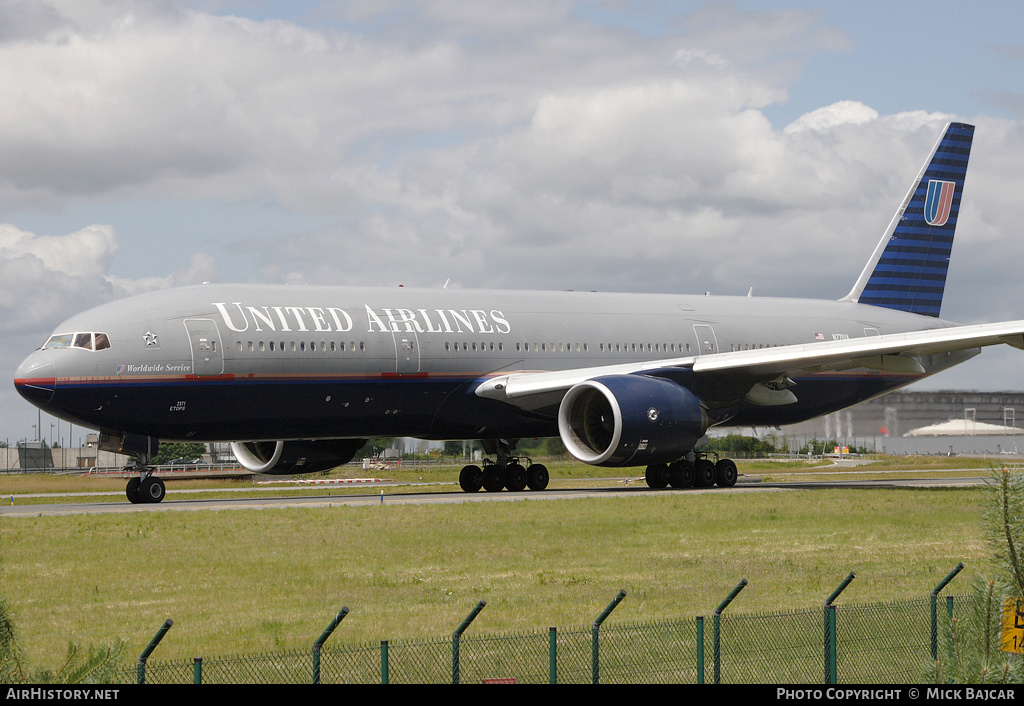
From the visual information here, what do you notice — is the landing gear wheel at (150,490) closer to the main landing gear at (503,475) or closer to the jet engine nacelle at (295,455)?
the jet engine nacelle at (295,455)

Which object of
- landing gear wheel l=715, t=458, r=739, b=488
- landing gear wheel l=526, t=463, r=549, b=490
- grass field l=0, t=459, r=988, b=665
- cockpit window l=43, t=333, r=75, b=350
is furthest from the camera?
landing gear wheel l=526, t=463, r=549, b=490

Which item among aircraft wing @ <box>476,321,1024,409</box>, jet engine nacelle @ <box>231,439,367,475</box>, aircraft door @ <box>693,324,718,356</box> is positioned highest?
aircraft door @ <box>693,324,718,356</box>

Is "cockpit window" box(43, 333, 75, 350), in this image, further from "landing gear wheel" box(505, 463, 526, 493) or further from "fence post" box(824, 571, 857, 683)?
"fence post" box(824, 571, 857, 683)

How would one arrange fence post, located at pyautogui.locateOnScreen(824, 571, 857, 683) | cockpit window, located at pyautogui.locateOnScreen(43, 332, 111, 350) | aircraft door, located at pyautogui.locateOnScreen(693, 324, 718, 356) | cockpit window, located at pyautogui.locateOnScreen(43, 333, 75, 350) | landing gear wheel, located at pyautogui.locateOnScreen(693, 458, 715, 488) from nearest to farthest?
fence post, located at pyautogui.locateOnScreen(824, 571, 857, 683)
cockpit window, located at pyautogui.locateOnScreen(43, 332, 111, 350)
cockpit window, located at pyautogui.locateOnScreen(43, 333, 75, 350)
landing gear wheel, located at pyautogui.locateOnScreen(693, 458, 715, 488)
aircraft door, located at pyautogui.locateOnScreen(693, 324, 718, 356)

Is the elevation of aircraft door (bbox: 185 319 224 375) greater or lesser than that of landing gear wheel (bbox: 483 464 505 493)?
greater

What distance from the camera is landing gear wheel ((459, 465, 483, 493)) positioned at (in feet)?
111

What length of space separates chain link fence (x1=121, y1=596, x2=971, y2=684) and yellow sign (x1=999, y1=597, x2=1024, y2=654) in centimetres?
377

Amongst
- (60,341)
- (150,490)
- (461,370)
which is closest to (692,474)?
(461,370)

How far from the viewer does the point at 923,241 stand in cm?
4109

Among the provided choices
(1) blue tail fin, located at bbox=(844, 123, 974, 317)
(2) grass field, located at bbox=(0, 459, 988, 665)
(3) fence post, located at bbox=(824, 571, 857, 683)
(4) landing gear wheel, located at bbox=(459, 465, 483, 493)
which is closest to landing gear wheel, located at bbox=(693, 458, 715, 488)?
(4) landing gear wheel, located at bbox=(459, 465, 483, 493)

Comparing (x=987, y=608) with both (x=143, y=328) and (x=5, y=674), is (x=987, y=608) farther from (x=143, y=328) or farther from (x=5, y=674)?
(x=143, y=328)

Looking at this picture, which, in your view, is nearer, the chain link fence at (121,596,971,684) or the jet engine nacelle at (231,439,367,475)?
the chain link fence at (121,596,971,684)

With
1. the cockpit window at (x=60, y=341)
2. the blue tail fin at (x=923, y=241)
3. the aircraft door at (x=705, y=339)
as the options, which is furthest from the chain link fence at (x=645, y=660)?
the blue tail fin at (x=923, y=241)

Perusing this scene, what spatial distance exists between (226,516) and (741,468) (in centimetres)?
3692
